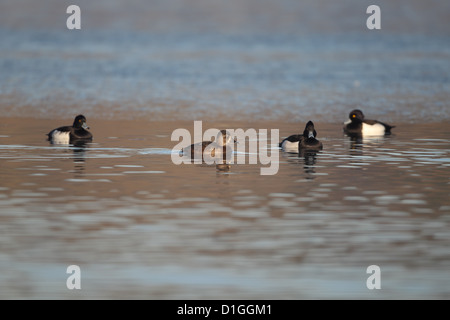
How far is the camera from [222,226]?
33.8 feet

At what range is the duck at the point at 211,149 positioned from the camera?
15984mm

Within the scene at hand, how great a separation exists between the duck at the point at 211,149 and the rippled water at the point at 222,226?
0.49 m

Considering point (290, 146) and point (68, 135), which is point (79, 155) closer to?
point (68, 135)

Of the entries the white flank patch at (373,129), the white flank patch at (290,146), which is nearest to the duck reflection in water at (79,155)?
the white flank patch at (290,146)

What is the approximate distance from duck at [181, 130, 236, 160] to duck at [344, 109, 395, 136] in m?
5.28

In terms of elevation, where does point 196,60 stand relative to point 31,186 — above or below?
above

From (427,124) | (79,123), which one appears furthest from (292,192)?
(427,124)

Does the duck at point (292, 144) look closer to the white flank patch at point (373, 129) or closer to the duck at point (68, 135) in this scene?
the white flank patch at point (373, 129)

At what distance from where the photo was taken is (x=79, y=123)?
19266 mm

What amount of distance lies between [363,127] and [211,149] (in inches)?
257

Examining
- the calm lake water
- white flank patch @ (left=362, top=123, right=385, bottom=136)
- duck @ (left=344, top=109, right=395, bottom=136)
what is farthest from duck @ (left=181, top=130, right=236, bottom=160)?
white flank patch @ (left=362, top=123, right=385, bottom=136)
